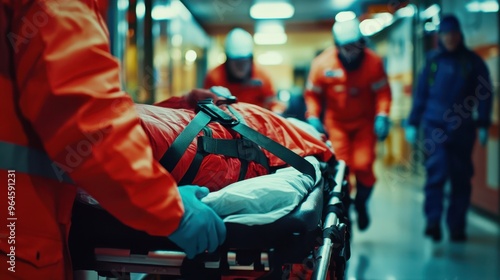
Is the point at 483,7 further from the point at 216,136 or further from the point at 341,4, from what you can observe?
the point at 216,136

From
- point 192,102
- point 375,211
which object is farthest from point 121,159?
point 375,211

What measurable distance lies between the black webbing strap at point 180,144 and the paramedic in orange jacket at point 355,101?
2.47m

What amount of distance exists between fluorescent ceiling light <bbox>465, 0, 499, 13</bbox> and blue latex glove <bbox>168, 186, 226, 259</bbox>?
14.0 ft

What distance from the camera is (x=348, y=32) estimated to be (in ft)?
12.7

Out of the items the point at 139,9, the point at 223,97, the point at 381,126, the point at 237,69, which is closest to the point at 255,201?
the point at 223,97

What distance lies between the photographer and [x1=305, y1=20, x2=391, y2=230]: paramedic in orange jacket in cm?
387

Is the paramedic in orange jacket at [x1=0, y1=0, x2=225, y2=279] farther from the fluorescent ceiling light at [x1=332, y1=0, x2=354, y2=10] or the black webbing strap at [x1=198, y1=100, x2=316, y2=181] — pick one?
the fluorescent ceiling light at [x1=332, y1=0, x2=354, y2=10]

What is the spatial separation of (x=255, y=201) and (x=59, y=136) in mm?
464

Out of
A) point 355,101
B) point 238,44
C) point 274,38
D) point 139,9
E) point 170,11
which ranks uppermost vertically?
point 170,11

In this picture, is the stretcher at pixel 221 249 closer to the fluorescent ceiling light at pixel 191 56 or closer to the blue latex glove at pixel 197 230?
the blue latex glove at pixel 197 230

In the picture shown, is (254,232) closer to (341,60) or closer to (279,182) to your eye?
(279,182)

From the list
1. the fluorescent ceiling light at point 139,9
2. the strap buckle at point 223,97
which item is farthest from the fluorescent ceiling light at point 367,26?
the strap buckle at point 223,97

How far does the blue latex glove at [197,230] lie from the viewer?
1.15 metres

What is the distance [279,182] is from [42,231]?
1.85 feet
